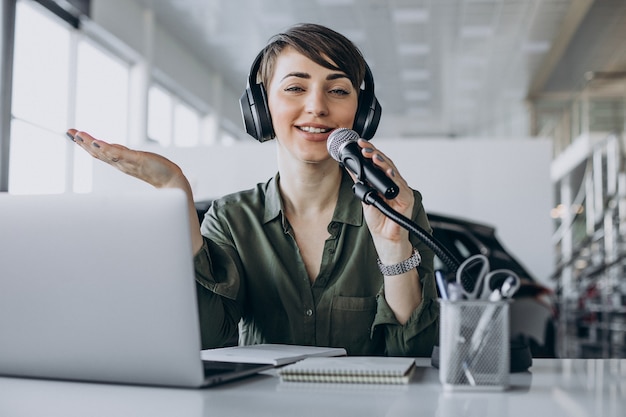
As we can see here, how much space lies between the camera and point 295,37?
1503 mm

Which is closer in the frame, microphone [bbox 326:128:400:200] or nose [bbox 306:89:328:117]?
microphone [bbox 326:128:400:200]

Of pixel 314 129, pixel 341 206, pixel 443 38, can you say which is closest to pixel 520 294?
pixel 341 206

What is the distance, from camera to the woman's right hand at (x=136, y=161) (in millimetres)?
1062

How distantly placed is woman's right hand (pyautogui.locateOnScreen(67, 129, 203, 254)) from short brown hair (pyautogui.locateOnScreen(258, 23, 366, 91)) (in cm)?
48

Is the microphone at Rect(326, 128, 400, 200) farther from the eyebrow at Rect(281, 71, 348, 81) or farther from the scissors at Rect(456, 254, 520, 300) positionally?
the eyebrow at Rect(281, 71, 348, 81)

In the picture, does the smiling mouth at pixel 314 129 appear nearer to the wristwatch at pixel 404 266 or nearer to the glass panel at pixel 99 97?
the wristwatch at pixel 404 266

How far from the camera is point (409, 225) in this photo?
96cm

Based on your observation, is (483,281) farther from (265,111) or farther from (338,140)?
(265,111)

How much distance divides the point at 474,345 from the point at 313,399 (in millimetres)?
180

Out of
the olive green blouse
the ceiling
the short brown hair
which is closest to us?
the olive green blouse

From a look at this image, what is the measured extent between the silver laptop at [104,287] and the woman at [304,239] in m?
0.49

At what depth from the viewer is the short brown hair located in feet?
4.85

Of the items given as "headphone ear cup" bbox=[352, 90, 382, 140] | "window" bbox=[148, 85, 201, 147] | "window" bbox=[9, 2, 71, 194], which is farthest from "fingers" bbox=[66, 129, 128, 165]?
"window" bbox=[148, 85, 201, 147]

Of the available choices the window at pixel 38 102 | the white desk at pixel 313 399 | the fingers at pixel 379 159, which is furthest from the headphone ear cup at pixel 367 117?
the window at pixel 38 102
